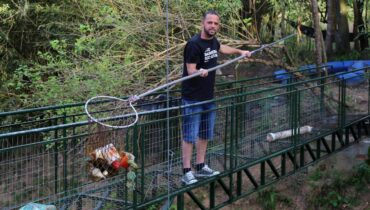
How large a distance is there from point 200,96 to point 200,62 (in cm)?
35

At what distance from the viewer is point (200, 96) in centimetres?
544

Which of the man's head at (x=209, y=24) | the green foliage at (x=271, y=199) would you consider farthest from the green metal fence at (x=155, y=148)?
the green foliage at (x=271, y=199)

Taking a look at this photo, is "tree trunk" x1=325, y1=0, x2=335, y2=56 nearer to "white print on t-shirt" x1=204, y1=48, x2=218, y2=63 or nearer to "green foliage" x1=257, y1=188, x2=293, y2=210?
"green foliage" x1=257, y1=188, x2=293, y2=210

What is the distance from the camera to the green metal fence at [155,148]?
179 inches

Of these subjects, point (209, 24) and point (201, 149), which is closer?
point (209, 24)

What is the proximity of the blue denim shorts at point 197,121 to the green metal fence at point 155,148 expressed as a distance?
0.09 m

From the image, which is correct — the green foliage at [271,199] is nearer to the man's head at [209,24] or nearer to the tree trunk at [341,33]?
the man's head at [209,24]

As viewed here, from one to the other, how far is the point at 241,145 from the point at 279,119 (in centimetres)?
89

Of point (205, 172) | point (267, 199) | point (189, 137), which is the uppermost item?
point (189, 137)

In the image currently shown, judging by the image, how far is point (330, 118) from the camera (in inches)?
311

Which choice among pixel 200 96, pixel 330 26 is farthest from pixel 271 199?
pixel 330 26

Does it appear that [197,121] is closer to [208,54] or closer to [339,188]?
[208,54]

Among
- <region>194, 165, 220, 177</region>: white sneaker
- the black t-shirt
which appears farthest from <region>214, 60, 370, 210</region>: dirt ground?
the black t-shirt

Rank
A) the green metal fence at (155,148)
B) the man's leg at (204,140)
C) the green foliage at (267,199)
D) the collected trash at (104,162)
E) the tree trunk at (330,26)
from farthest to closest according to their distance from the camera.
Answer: the tree trunk at (330,26) < the green foliage at (267,199) < the man's leg at (204,140) < the green metal fence at (155,148) < the collected trash at (104,162)
